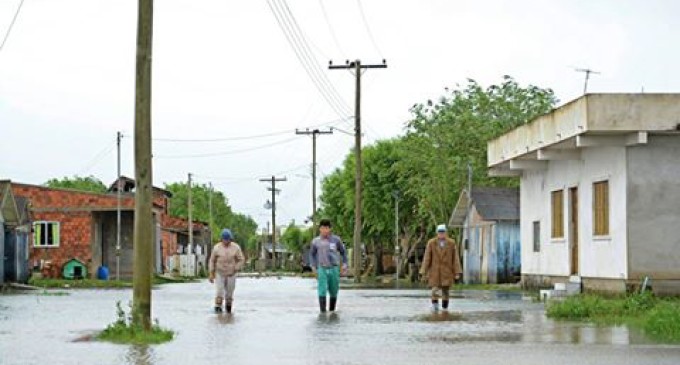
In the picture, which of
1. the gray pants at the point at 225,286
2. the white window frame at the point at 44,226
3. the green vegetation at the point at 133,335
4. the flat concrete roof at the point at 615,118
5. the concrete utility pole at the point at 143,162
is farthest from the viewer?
the white window frame at the point at 44,226

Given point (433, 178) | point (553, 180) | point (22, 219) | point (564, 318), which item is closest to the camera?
point (564, 318)

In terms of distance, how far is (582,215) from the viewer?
29.5 m

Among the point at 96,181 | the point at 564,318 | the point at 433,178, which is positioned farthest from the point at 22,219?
the point at 96,181

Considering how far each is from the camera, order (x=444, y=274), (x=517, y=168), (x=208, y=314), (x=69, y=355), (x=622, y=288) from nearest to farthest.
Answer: (x=69, y=355), (x=208, y=314), (x=444, y=274), (x=622, y=288), (x=517, y=168)

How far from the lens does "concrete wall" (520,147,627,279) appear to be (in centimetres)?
2645

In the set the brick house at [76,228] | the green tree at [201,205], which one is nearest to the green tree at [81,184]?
the green tree at [201,205]

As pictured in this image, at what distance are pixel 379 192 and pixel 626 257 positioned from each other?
50.2m

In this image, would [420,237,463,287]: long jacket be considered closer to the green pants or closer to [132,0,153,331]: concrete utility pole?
the green pants

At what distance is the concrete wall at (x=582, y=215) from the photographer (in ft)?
86.8

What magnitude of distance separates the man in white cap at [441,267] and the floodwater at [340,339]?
62 cm

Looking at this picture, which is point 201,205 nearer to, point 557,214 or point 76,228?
point 76,228

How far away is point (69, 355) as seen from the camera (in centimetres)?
1416

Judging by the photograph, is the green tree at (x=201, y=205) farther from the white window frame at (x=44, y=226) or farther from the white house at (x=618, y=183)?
the white house at (x=618, y=183)

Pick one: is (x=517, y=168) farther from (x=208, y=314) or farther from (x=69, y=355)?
(x=69, y=355)
